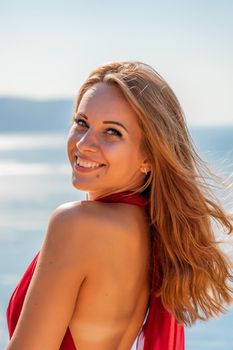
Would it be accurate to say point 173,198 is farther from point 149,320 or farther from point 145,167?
point 149,320

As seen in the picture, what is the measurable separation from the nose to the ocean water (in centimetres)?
30

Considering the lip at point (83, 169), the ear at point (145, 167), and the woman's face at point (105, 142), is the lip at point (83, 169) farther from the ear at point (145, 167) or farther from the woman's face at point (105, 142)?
the ear at point (145, 167)

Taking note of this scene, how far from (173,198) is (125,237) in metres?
0.20

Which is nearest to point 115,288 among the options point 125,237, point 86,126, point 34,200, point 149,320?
point 125,237

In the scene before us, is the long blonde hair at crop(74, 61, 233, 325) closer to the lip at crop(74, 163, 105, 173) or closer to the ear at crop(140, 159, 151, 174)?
the ear at crop(140, 159, 151, 174)

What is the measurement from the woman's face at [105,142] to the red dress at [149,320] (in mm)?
35

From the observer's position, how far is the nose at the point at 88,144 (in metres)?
2.20

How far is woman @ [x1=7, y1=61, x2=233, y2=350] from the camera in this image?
2080 mm

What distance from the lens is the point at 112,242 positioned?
2107mm

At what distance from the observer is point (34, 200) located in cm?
951

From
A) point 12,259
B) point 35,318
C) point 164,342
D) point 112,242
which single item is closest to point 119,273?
point 112,242

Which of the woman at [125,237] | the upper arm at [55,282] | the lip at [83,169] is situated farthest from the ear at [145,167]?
the upper arm at [55,282]

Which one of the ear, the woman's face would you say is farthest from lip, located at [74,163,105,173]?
the ear

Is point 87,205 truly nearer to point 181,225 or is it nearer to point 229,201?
point 181,225
